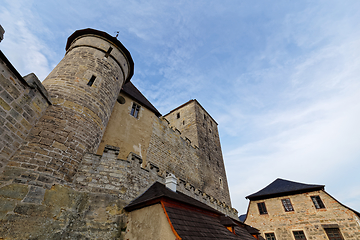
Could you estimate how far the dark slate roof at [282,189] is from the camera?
13866mm

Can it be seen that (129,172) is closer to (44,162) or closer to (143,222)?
(143,222)

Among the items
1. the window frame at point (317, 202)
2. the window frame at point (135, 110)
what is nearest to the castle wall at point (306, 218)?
the window frame at point (317, 202)

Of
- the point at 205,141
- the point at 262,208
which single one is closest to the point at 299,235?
the point at 262,208

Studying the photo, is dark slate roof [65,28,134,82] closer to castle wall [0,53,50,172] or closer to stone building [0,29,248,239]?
stone building [0,29,248,239]

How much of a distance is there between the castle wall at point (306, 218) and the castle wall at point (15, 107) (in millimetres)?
16938

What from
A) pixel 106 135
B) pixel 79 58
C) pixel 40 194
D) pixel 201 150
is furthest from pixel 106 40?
pixel 201 150

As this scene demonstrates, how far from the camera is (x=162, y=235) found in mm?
4406

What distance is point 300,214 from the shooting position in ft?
43.9

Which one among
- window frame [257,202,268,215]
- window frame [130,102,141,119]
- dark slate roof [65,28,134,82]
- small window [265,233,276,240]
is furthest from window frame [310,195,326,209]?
dark slate roof [65,28,134,82]

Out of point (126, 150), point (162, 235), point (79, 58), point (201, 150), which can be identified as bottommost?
point (162, 235)

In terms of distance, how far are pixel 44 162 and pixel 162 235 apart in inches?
159

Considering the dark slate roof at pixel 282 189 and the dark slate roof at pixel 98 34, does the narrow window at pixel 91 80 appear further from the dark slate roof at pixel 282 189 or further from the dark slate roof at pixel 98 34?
the dark slate roof at pixel 282 189

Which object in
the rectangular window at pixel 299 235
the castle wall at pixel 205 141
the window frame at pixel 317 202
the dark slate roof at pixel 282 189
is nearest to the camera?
the rectangular window at pixel 299 235

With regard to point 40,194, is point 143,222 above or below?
below
